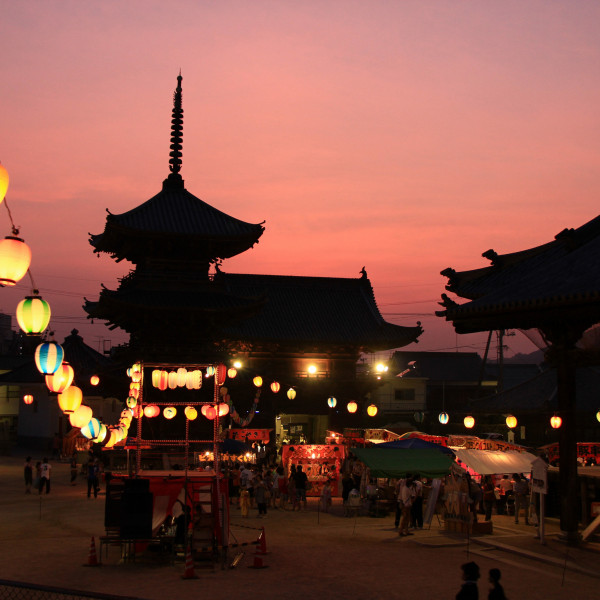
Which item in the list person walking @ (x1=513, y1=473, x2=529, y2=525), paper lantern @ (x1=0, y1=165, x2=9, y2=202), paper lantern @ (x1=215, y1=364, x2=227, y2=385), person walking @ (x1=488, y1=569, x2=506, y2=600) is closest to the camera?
person walking @ (x1=488, y1=569, x2=506, y2=600)

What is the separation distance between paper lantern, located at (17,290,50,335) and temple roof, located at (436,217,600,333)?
9.18 m

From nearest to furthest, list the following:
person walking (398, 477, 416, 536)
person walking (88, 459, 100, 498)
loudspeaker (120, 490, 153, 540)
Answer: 1. loudspeaker (120, 490, 153, 540)
2. person walking (398, 477, 416, 536)
3. person walking (88, 459, 100, 498)

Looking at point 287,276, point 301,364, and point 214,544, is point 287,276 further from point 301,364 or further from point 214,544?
point 214,544

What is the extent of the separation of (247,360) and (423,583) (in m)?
34.1

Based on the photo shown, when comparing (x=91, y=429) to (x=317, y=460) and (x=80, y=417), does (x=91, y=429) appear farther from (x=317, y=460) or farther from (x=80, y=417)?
(x=317, y=460)

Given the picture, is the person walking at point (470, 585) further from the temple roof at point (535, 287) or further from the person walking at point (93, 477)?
the person walking at point (93, 477)

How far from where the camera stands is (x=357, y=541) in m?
19.7

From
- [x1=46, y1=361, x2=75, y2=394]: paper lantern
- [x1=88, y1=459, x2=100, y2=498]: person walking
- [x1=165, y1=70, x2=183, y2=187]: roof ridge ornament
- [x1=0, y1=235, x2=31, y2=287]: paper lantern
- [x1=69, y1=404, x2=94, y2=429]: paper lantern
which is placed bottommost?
[x1=88, y1=459, x2=100, y2=498]: person walking

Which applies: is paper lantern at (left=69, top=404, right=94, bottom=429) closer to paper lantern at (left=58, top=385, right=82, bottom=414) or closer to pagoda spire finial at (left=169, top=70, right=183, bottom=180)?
paper lantern at (left=58, top=385, right=82, bottom=414)

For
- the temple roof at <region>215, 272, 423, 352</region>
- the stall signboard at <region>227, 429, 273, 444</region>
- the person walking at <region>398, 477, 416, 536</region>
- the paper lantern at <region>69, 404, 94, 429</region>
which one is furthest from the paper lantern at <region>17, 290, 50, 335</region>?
the temple roof at <region>215, 272, 423, 352</region>

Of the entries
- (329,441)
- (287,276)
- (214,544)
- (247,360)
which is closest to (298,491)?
(329,441)

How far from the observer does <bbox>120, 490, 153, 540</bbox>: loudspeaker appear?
1666 cm

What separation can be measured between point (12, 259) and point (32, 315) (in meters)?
2.24

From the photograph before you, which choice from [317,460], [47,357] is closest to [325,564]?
[47,357]
